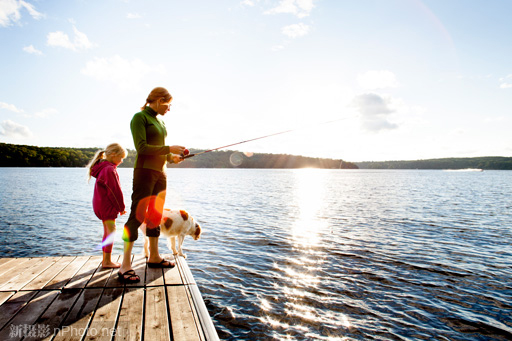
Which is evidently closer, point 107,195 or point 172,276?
point 172,276

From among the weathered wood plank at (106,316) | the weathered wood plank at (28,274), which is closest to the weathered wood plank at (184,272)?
the weathered wood plank at (106,316)

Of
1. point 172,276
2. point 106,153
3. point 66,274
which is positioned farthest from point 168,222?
point 66,274

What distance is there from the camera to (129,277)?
4.69 meters

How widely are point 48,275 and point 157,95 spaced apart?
129 inches

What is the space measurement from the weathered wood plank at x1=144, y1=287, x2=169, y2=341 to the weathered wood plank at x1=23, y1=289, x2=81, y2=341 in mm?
903

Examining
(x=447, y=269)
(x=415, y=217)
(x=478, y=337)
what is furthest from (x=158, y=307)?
(x=415, y=217)

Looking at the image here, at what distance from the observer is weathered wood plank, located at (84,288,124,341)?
3.22 metres

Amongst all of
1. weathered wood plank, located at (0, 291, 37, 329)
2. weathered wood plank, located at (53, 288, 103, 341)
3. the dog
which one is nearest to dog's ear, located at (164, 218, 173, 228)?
the dog

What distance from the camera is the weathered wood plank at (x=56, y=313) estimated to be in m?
3.25

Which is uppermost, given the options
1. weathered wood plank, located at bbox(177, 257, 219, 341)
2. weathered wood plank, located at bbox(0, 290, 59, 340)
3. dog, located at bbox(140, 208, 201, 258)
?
dog, located at bbox(140, 208, 201, 258)

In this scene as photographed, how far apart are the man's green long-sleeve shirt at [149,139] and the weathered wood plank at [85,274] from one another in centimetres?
186

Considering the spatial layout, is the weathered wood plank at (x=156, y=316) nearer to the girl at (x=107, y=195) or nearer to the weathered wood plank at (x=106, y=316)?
the weathered wood plank at (x=106, y=316)

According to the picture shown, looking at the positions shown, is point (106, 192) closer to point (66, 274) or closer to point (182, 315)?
point (66, 274)

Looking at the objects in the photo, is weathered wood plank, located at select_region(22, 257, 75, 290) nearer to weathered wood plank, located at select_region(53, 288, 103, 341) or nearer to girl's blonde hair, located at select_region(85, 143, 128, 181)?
weathered wood plank, located at select_region(53, 288, 103, 341)
